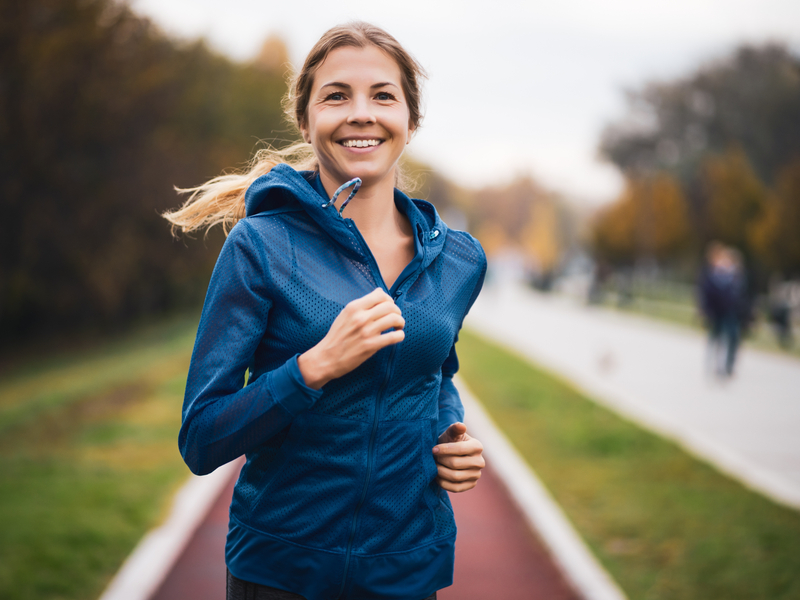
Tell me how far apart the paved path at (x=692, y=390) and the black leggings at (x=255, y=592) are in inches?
210

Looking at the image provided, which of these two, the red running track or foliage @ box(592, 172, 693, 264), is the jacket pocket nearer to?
the red running track

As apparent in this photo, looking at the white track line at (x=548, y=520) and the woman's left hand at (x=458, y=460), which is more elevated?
the woman's left hand at (x=458, y=460)

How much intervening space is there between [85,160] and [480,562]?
15.4 metres

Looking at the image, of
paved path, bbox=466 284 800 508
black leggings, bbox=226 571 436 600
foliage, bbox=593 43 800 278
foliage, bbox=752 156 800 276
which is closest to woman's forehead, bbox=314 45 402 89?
black leggings, bbox=226 571 436 600

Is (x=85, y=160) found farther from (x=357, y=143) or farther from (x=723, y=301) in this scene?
(x=357, y=143)

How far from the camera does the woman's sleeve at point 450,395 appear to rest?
6.61 ft

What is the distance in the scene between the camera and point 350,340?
152 cm

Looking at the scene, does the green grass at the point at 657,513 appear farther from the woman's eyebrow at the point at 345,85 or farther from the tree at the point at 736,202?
the tree at the point at 736,202

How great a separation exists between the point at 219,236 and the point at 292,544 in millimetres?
26388

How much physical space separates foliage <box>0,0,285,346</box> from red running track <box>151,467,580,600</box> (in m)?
6.48

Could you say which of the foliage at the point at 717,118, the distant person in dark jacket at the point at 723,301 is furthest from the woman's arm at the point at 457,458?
the foliage at the point at 717,118

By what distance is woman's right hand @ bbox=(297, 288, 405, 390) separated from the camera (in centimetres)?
152

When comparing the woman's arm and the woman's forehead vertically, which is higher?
the woman's forehead

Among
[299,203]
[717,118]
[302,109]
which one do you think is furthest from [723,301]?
[717,118]
